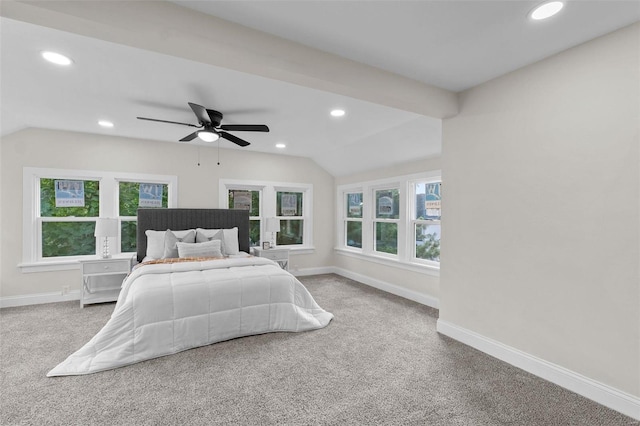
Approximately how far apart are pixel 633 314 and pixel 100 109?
16.8ft

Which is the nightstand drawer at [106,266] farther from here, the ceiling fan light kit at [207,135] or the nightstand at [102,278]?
the ceiling fan light kit at [207,135]

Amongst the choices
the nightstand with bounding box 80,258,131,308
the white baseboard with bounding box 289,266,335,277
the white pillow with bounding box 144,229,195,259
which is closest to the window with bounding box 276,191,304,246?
the white baseboard with bounding box 289,266,335,277

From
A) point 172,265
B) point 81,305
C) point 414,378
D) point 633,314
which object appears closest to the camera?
point 633,314

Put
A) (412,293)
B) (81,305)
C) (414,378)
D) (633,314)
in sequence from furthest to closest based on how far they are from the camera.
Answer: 1. (412,293)
2. (81,305)
3. (414,378)
4. (633,314)

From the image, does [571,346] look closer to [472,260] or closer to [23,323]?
[472,260]

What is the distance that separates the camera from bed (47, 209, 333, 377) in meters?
Answer: 2.52

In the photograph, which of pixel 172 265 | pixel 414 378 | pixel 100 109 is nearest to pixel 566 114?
pixel 414 378

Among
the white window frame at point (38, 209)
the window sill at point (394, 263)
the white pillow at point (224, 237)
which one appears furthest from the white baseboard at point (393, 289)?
the white window frame at point (38, 209)

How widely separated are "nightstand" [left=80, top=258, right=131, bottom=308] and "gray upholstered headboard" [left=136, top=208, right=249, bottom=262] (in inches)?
12.2

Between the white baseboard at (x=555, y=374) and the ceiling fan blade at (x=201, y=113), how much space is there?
3313mm

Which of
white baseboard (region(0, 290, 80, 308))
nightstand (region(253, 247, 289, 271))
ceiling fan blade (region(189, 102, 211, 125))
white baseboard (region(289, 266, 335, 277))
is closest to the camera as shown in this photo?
ceiling fan blade (region(189, 102, 211, 125))

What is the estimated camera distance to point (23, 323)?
134 inches

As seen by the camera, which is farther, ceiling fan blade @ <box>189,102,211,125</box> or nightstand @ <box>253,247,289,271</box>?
nightstand @ <box>253,247,289,271</box>

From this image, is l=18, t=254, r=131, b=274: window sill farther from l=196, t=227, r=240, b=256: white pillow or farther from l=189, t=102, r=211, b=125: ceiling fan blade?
l=189, t=102, r=211, b=125: ceiling fan blade
